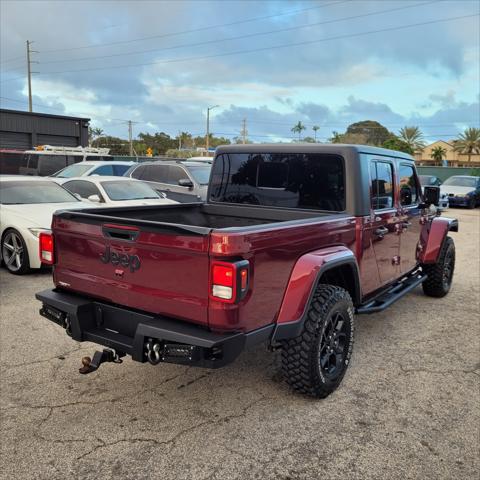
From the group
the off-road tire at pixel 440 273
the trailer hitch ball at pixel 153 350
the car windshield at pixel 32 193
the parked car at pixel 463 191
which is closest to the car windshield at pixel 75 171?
the car windshield at pixel 32 193

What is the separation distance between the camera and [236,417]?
3.44 m

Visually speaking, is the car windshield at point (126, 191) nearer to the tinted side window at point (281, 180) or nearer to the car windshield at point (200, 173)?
the car windshield at point (200, 173)

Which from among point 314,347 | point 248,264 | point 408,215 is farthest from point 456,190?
point 248,264

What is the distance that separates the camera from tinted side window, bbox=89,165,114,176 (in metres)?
13.9

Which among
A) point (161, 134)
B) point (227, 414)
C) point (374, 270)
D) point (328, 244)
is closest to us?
point (227, 414)

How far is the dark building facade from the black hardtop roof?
27.8m

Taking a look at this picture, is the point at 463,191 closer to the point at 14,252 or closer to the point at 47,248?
the point at 14,252

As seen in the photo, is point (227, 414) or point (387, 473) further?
point (227, 414)

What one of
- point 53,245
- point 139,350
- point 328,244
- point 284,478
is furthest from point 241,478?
point 53,245

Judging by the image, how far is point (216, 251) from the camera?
2.80 metres

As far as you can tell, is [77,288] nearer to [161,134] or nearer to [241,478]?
[241,478]

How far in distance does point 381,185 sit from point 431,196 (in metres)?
1.49

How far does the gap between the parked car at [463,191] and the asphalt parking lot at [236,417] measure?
18714mm

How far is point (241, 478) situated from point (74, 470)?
3.07 feet
